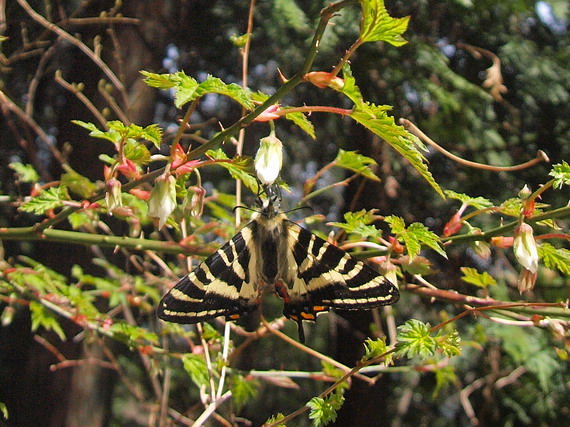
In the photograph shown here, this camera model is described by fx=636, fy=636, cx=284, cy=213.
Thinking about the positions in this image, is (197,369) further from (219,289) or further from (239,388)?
(219,289)

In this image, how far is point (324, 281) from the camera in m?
1.16

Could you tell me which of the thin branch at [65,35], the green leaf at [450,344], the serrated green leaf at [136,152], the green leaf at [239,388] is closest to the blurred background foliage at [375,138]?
the thin branch at [65,35]

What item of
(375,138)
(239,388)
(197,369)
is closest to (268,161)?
(197,369)

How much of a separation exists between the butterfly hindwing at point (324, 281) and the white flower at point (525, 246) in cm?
21

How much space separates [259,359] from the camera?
14.6 feet

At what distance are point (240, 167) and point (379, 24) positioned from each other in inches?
12.0

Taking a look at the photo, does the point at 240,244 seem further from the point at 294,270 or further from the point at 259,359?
the point at 259,359

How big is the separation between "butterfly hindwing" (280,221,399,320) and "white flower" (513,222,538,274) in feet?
0.68

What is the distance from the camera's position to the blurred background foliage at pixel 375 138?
2.72 meters

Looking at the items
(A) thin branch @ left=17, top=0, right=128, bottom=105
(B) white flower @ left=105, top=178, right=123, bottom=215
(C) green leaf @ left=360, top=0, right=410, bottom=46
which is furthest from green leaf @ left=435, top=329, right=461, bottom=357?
(A) thin branch @ left=17, top=0, right=128, bottom=105

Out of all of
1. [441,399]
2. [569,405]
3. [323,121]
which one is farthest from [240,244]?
[441,399]

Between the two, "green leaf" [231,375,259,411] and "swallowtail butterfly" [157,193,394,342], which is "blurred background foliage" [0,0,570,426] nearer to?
"green leaf" [231,375,259,411]

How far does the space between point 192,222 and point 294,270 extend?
306mm

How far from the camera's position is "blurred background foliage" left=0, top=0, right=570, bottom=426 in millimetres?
2723
